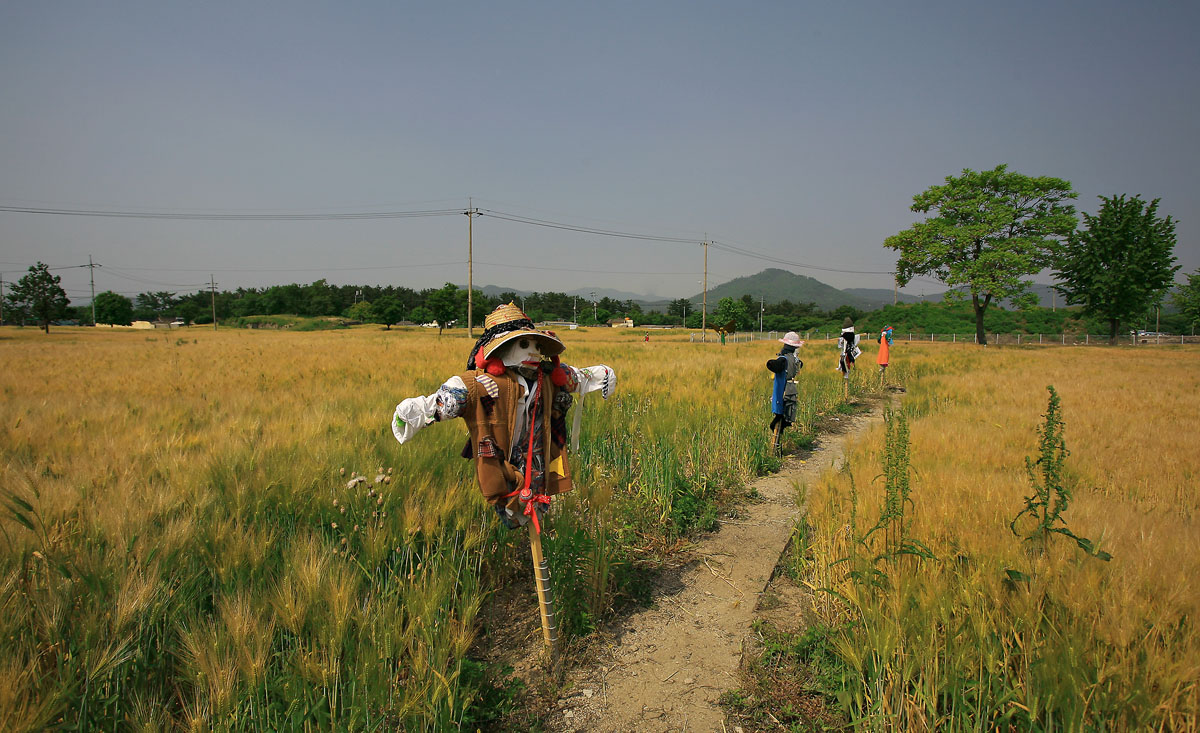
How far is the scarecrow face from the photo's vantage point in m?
2.73

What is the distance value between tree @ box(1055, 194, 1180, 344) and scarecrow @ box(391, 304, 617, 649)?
5172 cm

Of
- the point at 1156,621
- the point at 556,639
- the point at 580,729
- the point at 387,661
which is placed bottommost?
the point at 580,729

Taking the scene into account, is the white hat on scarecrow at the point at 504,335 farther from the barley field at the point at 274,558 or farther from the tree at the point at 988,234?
the tree at the point at 988,234

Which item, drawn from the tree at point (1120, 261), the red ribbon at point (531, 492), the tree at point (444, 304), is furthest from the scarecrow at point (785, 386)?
the tree at point (444, 304)

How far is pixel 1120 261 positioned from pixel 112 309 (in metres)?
141

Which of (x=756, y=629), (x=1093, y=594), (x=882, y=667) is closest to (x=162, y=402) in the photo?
(x=756, y=629)

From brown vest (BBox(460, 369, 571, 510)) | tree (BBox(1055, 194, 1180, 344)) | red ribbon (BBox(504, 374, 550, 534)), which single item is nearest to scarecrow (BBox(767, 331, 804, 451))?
red ribbon (BBox(504, 374, 550, 534))

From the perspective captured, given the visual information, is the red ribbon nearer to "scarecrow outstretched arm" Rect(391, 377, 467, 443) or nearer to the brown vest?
the brown vest

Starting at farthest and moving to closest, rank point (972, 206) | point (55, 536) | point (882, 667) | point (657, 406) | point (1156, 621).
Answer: point (972, 206) < point (657, 406) < point (55, 536) < point (882, 667) < point (1156, 621)

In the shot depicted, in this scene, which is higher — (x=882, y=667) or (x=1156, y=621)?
(x=1156, y=621)

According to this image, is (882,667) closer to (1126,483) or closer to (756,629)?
(756,629)

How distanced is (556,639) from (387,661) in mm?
799

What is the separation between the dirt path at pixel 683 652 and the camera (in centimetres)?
228

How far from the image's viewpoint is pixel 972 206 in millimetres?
36656
